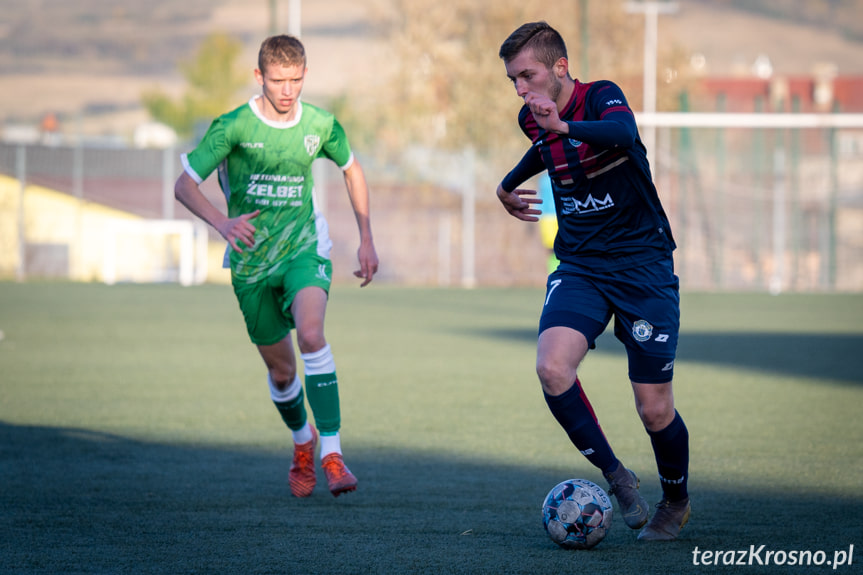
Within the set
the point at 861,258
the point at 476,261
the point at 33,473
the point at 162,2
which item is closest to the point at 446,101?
the point at 476,261

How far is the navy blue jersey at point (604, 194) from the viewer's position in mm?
4547

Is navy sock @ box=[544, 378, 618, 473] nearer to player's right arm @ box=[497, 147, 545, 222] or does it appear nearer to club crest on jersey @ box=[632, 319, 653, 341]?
club crest on jersey @ box=[632, 319, 653, 341]

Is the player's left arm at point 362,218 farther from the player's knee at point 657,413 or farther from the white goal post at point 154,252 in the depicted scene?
the white goal post at point 154,252

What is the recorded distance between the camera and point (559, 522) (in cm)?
437

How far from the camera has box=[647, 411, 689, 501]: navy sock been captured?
181 inches

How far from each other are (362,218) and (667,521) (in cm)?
222

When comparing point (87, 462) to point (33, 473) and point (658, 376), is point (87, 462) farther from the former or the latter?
point (658, 376)

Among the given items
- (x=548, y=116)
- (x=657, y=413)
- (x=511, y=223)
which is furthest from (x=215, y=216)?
(x=511, y=223)

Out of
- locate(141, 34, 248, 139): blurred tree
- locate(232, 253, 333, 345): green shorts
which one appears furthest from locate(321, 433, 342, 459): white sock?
locate(141, 34, 248, 139): blurred tree

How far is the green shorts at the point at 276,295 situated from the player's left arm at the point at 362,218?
176mm

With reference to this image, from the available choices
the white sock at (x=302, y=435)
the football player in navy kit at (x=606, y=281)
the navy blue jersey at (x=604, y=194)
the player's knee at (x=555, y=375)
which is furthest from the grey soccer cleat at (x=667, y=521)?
the white sock at (x=302, y=435)

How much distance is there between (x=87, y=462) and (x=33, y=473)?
1.29 ft

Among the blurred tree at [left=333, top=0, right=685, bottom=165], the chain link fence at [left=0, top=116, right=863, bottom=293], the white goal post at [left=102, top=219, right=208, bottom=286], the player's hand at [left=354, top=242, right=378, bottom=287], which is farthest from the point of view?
the blurred tree at [left=333, top=0, right=685, bottom=165]

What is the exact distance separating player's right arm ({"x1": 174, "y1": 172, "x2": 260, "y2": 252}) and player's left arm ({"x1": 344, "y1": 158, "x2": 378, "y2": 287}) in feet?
1.78
